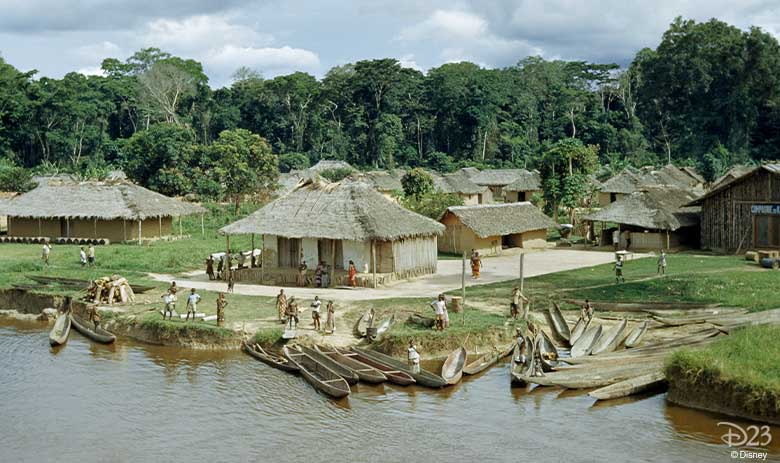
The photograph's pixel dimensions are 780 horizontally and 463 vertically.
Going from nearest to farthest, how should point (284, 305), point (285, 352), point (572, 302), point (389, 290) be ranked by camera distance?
1. point (285, 352)
2. point (284, 305)
3. point (572, 302)
4. point (389, 290)

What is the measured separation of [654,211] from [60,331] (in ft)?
87.7

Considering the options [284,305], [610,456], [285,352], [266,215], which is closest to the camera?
[610,456]

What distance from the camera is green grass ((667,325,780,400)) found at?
51.3 ft

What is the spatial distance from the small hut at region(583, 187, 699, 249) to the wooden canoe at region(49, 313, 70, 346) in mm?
25290

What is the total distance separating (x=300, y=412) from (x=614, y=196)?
46.1 meters

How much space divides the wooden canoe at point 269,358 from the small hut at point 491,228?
57.6 ft

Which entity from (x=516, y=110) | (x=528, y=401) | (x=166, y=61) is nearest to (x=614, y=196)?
(x=516, y=110)

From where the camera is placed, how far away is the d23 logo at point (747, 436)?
1470cm

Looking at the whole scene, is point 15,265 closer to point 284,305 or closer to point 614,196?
point 284,305

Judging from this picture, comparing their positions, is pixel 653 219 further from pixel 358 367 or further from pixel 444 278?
Result: pixel 358 367

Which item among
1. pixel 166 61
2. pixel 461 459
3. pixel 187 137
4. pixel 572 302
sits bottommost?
pixel 461 459

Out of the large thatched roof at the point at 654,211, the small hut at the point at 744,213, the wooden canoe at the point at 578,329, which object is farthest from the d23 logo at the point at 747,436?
the large thatched roof at the point at 654,211

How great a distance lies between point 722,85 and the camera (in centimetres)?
7931

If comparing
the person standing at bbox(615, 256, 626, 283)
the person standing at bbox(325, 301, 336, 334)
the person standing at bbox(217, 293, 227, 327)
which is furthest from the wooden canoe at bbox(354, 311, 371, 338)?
the person standing at bbox(615, 256, 626, 283)
